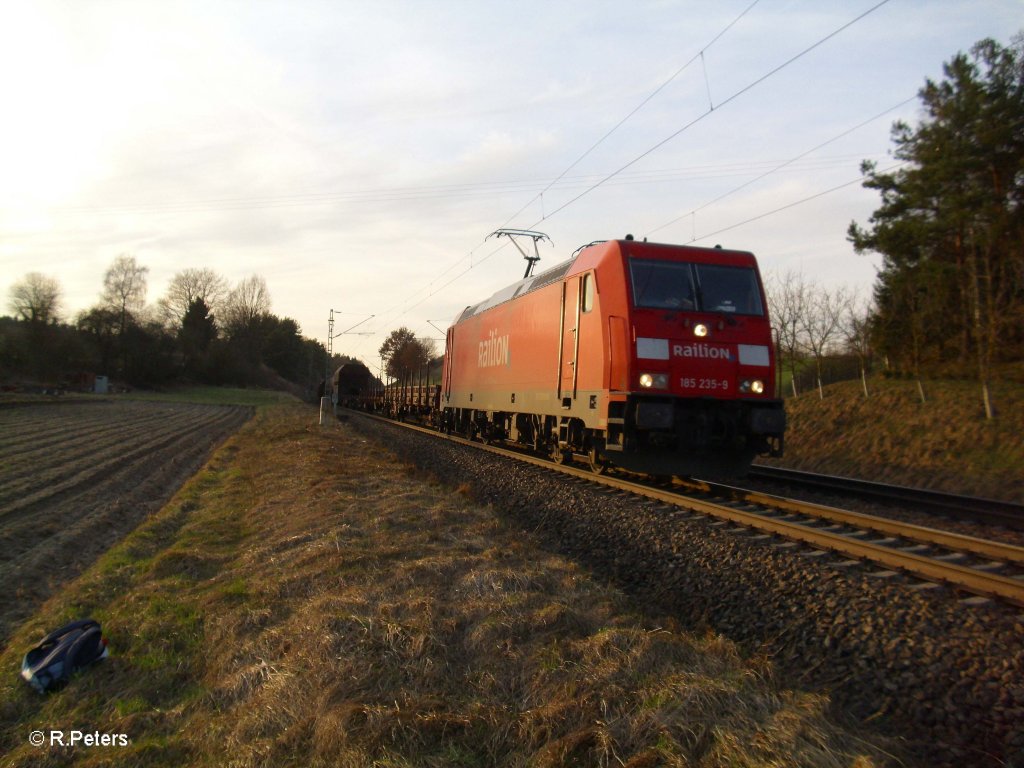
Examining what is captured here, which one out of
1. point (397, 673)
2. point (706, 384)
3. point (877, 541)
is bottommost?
point (397, 673)

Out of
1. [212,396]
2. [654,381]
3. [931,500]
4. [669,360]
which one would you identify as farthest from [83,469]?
[212,396]

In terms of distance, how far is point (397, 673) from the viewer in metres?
3.82

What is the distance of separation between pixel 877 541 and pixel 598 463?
17.5ft

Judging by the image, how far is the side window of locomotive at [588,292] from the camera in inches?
409

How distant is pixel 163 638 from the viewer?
195 inches

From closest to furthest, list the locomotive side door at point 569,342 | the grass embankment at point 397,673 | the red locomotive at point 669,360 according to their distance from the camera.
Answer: the grass embankment at point 397,673
the red locomotive at point 669,360
the locomotive side door at point 569,342

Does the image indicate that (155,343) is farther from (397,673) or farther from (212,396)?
(397,673)

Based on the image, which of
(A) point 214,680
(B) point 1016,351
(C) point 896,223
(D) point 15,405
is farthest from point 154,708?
(D) point 15,405

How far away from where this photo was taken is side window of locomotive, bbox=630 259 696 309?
31.7 ft

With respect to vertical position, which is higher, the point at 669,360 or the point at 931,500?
the point at 669,360

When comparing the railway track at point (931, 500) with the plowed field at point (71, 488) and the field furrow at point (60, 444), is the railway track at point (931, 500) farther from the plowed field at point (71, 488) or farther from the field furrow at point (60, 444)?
the field furrow at point (60, 444)

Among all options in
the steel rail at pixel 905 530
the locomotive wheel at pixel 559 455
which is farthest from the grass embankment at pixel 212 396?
the steel rail at pixel 905 530

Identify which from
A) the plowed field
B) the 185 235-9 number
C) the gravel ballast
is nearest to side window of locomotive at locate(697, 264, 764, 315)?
the 185 235-9 number

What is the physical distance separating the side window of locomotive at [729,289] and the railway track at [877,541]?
2669mm
